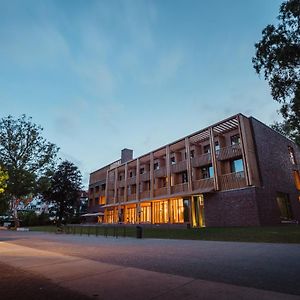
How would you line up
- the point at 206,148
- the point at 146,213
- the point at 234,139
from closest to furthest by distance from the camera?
the point at 234,139
the point at 206,148
the point at 146,213

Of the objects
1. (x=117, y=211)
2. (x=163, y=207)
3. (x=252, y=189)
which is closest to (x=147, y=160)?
(x=163, y=207)

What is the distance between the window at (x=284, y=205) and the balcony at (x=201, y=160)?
7.50 m

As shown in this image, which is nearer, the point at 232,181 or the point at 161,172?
the point at 232,181

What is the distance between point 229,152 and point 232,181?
2911 mm

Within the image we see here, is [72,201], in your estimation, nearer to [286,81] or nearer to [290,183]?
[290,183]

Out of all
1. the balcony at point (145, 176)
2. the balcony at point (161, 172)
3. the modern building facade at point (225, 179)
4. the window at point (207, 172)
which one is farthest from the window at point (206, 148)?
the balcony at point (145, 176)

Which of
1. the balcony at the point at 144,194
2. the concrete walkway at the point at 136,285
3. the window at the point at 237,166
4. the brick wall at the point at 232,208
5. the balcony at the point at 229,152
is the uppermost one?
the balcony at the point at 229,152

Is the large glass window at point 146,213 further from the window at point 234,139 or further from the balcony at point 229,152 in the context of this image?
the window at point 234,139

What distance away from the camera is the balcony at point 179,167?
29916 millimetres

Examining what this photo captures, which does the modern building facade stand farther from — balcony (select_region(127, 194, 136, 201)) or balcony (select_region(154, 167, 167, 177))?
balcony (select_region(127, 194, 136, 201))

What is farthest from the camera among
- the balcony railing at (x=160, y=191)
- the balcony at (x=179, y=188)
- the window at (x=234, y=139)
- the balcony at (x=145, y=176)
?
the balcony at (x=145, y=176)

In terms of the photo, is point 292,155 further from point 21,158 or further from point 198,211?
point 21,158

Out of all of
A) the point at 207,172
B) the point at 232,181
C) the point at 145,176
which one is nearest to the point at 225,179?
the point at 232,181

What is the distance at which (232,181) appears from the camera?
78.2ft
